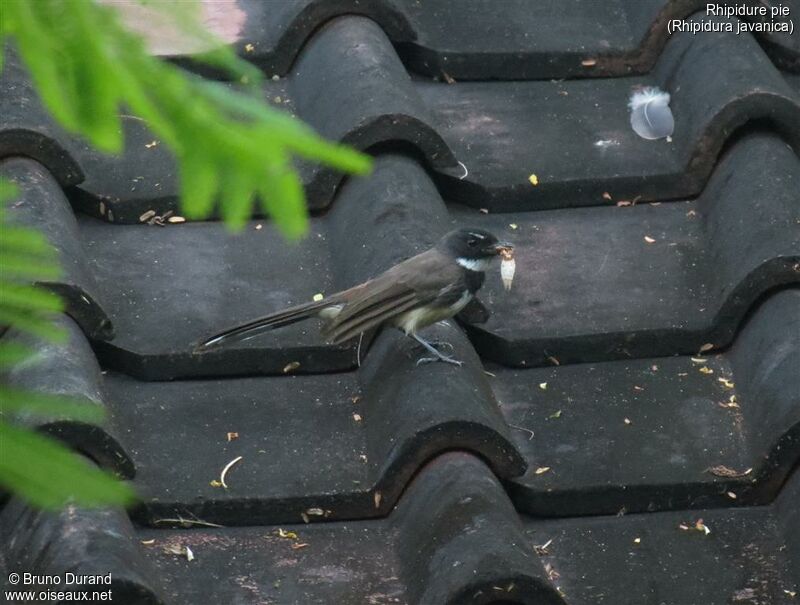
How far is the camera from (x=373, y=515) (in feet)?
10.8

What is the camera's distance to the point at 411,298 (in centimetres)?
398

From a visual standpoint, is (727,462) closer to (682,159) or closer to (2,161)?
(682,159)

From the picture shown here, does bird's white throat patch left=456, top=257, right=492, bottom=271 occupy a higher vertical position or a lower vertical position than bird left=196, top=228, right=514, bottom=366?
higher

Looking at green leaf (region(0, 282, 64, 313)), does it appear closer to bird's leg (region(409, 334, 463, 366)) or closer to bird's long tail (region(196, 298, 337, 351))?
bird's leg (region(409, 334, 463, 366))

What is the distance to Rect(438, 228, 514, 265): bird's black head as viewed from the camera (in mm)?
3900

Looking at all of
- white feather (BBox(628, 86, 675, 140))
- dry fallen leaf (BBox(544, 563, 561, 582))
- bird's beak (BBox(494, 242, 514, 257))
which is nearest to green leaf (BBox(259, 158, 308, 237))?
dry fallen leaf (BBox(544, 563, 561, 582))

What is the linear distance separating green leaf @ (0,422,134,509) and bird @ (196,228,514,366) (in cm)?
223

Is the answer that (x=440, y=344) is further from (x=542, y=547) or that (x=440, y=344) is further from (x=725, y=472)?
(x=725, y=472)

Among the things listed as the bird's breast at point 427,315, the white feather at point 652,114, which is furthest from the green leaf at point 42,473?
the white feather at point 652,114

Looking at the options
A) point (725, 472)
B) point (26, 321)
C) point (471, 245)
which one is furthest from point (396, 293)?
point (26, 321)

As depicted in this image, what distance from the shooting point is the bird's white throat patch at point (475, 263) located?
12.0 feet

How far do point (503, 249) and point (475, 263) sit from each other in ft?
1.10

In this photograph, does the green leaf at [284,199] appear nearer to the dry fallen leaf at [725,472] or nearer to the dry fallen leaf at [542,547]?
the dry fallen leaf at [542,547]

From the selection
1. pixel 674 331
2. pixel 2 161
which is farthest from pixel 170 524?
pixel 674 331
